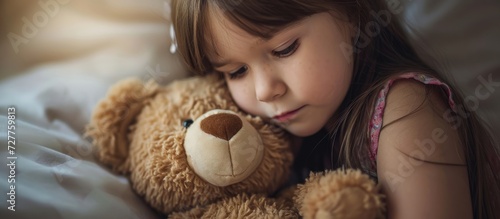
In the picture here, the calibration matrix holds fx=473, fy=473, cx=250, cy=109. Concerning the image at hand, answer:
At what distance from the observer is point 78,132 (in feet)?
2.77

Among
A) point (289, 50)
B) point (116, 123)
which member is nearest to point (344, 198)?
point (289, 50)

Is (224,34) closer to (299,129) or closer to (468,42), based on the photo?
(299,129)

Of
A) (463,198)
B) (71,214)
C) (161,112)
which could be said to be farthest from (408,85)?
(71,214)

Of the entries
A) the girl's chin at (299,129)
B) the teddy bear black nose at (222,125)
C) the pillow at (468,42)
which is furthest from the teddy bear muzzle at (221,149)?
the pillow at (468,42)

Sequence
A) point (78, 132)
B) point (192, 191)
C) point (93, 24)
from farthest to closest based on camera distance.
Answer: point (93, 24), point (78, 132), point (192, 191)

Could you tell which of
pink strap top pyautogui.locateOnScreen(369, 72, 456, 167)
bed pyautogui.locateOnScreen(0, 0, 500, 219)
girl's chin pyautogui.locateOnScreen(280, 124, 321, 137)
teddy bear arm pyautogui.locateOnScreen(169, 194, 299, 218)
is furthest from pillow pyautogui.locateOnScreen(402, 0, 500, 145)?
teddy bear arm pyautogui.locateOnScreen(169, 194, 299, 218)

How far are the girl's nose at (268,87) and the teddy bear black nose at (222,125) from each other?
7 cm

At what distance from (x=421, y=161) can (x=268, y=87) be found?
24cm

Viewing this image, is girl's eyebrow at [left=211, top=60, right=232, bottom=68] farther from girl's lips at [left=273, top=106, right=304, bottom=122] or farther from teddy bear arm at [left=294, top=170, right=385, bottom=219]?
teddy bear arm at [left=294, top=170, right=385, bottom=219]

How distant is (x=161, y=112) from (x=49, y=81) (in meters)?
0.31

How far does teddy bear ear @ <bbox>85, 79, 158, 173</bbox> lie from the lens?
78 cm

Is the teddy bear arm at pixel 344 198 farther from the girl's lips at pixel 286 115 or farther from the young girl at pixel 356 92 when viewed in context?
the girl's lips at pixel 286 115

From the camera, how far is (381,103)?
0.72m

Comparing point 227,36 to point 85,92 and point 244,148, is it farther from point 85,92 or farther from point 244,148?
point 85,92
